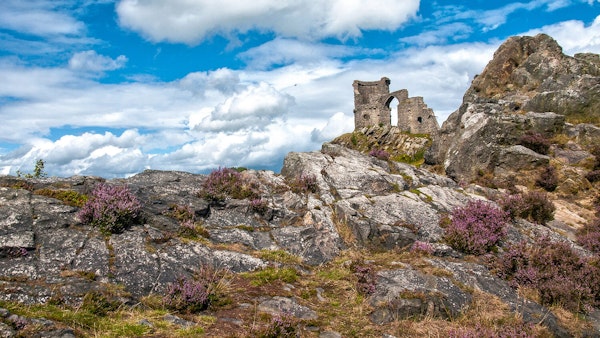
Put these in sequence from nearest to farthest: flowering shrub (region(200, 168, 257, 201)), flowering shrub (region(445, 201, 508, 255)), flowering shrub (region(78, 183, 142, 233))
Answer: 1. flowering shrub (region(78, 183, 142, 233))
2. flowering shrub (region(445, 201, 508, 255))
3. flowering shrub (region(200, 168, 257, 201))

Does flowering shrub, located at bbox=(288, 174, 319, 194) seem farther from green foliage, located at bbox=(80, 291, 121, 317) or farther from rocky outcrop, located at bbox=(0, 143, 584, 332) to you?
green foliage, located at bbox=(80, 291, 121, 317)

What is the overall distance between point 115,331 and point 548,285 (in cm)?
1174

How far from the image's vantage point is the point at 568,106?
28.7 metres

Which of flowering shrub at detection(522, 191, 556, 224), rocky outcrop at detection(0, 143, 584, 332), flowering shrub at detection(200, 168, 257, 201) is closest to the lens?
rocky outcrop at detection(0, 143, 584, 332)

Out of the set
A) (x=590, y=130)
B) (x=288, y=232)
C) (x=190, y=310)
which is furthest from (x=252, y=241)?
(x=590, y=130)

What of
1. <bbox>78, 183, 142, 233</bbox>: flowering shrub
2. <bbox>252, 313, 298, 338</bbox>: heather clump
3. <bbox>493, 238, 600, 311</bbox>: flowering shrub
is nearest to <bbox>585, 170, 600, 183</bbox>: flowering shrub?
<bbox>493, 238, 600, 311</bbox>: flowering shrub

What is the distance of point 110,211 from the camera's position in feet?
38.9

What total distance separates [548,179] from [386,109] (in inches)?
2019

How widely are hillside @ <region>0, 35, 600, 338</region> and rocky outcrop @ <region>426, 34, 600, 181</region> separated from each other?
3.25m

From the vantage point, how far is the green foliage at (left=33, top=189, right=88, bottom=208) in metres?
12.7

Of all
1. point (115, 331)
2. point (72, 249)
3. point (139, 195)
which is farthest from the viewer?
point (139, 195)

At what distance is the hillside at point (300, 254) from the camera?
8.91m

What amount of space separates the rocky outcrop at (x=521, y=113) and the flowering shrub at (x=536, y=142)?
0.47 m

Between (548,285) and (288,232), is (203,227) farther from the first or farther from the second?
(548,285)
